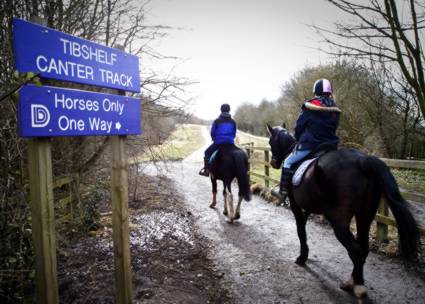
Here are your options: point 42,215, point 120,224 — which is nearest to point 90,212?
point 120,224

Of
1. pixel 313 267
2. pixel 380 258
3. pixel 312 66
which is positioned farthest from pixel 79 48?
pixel 312 66

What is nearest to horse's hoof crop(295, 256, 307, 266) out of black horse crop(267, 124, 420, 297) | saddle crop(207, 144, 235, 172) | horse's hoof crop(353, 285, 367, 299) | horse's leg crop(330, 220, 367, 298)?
black horse crop(267, 124, 420, 297)

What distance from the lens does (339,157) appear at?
3539 millimetres

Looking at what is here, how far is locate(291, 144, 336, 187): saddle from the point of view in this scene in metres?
3.96

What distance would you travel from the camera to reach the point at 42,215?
2.04 m

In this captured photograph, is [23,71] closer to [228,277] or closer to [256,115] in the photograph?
[228,277]

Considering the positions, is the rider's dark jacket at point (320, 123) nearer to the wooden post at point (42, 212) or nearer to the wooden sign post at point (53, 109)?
the wooden sign post at point (53, 109)

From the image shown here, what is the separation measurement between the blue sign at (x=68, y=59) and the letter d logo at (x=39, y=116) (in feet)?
0.77

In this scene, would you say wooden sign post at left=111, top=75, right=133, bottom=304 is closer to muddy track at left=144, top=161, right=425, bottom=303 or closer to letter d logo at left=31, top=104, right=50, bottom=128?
letter d logo at left=31, top=104, right=50, bottom=128

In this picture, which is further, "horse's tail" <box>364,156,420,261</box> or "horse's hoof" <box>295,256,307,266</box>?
"horse's hoof" <box>295,256,307,266</box>

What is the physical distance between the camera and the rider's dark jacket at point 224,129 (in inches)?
266

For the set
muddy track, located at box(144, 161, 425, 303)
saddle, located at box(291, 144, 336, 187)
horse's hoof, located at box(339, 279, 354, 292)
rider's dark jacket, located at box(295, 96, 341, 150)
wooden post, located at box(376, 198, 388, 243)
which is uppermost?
rider's dark jacket, located at box(295, 96, 341, 150)

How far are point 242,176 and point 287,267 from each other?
2578 mm

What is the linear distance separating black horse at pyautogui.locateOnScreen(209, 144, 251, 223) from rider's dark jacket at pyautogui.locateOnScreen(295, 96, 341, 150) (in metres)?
2.48
